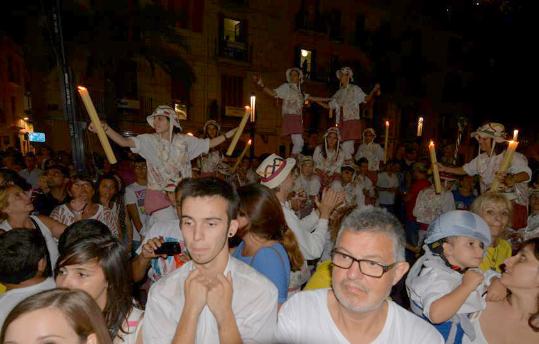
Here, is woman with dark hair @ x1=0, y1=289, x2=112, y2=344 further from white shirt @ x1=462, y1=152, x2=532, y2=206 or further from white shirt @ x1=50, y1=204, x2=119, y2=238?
white shirt @ x1=462, y1=152, x2=532, y2=206

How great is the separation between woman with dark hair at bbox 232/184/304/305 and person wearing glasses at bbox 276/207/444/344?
62 centimetres

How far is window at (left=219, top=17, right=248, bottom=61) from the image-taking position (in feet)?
82.1

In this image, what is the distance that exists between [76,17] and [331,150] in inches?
537

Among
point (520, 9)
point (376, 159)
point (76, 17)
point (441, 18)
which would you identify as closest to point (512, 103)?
point (520, 9)

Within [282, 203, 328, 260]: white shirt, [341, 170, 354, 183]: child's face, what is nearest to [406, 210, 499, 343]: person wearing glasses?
[282, 203, 328, 260]: white shirt

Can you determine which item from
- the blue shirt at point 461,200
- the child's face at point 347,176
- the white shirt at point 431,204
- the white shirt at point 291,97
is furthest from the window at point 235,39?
the blue shirt at point 461,200

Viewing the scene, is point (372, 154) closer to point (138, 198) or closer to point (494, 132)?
point (494, 132)

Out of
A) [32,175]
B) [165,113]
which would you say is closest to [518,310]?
[165,113]

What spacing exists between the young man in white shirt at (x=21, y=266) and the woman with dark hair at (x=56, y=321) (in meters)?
0.94

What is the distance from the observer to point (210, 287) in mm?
1979

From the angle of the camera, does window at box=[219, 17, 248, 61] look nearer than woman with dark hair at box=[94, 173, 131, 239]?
No

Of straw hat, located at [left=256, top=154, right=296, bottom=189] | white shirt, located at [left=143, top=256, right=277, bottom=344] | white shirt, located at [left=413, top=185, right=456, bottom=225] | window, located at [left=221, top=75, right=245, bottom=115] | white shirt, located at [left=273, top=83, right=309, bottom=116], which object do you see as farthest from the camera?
window, located at [left=221, top=75, right=245, bottom=115]

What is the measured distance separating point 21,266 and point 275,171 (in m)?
2.47

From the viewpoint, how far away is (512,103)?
83.9ft
